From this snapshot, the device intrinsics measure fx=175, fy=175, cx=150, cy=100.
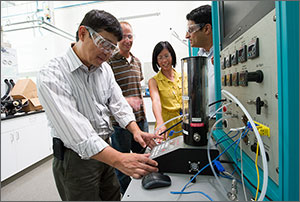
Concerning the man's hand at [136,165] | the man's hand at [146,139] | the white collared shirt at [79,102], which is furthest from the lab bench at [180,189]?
the man's hand at [146,139]

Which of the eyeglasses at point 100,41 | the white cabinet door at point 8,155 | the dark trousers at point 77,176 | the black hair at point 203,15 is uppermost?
the black hair at point 203,15

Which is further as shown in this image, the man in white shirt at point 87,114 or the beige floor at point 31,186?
the beige floor at point 31,186

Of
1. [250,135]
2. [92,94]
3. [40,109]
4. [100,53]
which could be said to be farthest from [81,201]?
A: [40,109]

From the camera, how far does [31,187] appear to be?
2123mm

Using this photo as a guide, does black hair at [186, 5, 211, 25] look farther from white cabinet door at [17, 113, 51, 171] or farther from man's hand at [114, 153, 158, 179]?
white cabinet door at [17, 113, 51, 171]

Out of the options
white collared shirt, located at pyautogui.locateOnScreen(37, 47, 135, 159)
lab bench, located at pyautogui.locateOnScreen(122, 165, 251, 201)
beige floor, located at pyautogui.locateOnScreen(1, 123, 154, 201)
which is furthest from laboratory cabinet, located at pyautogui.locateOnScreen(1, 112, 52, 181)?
lab bench, located at pyautogui.locateOnScreen(122, 165, 251, 201)

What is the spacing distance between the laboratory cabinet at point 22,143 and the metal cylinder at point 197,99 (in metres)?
2.50

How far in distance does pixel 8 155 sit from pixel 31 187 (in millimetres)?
510

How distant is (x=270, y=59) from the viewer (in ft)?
1.63

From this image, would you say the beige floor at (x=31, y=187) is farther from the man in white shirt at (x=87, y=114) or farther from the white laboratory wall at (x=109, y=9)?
the white laboratory wall at (x=109, y=9)

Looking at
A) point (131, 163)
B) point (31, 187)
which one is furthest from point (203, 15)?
point (31, 187)

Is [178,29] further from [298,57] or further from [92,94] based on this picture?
[298,57]

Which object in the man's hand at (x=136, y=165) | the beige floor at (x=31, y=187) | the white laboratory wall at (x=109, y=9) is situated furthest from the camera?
the white laboratory wall at (x=109, y=9)

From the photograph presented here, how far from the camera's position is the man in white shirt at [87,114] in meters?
0.77
